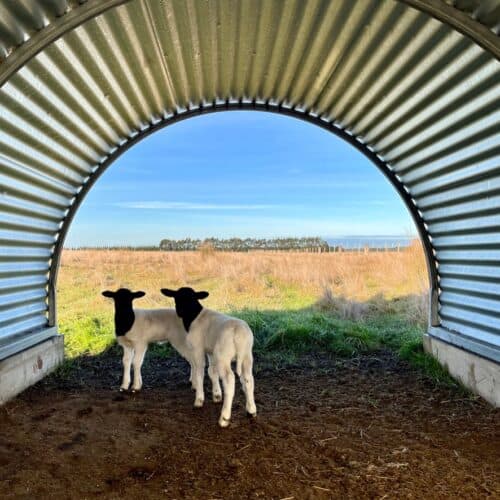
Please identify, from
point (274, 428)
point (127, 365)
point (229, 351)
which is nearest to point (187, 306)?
point (229, 351)

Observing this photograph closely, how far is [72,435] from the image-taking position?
4863mm

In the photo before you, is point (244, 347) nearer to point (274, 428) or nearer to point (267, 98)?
point (274, 428)

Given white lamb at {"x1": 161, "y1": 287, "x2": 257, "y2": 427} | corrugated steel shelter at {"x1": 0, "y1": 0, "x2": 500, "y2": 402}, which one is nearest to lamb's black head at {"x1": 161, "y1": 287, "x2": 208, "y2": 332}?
white lamb at {"x1": 161, "y1": 287, "x2": 257, "y2": 427}

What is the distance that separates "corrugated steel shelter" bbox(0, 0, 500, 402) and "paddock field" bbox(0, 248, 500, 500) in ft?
3.33

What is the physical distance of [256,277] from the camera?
16.1 meters

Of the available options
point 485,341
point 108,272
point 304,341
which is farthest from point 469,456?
point 108,272

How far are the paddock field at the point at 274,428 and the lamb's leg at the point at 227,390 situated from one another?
13 cm

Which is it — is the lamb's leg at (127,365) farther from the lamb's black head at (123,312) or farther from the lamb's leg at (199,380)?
the lamb's leg at (199,380)

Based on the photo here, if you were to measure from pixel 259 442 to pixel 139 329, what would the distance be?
91.3 inches

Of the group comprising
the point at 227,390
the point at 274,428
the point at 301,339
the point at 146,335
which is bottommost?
the point at 274,428

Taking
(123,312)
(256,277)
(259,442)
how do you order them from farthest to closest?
(256,277)
(123,312)
(259,442)

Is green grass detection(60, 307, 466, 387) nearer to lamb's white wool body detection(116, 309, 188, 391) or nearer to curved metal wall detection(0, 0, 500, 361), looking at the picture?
curved metal wall detection(0, 0, 500, 361)

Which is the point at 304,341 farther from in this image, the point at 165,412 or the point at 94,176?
the point at 94,176

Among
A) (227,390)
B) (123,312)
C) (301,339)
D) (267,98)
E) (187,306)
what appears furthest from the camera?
(301,339)
